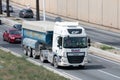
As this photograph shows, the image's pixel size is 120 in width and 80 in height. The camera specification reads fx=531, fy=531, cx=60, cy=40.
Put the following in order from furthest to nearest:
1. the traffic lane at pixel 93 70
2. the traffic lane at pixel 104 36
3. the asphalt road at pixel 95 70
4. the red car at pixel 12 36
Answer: the traffic lane at pixel 104 36 → the red car at pixel 12 36 → the asphalt road at pixel 95 70 → the traffic lane at pixel 93 70

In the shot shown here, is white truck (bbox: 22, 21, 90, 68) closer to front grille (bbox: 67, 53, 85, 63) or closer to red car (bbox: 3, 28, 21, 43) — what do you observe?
front grille (bbox: 67, 53, 85, 63)

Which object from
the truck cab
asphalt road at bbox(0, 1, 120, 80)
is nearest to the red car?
asphalt road at bbox(0, 1, 120, 80)

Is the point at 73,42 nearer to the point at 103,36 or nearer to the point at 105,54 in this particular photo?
the point at 105,54

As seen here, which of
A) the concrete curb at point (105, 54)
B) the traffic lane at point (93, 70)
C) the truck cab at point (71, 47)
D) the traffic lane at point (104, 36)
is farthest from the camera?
the traffic lane at point (104, 36)

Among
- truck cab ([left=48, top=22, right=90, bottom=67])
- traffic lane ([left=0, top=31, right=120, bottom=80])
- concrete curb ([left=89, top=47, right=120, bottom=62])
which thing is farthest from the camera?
concrete curb ([left=89, top=47, right=120, bottom=62])

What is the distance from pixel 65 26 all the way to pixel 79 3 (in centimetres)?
4597

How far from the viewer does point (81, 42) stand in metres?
34.3

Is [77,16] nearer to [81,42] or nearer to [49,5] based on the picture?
[49,5]

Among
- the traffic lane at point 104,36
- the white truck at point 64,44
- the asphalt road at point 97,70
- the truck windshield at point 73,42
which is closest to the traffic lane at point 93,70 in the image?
the asphalt road at point 97,70

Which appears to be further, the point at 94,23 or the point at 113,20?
the point at 94,23

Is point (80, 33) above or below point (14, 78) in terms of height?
above

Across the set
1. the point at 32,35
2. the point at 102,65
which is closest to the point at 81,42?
the point at 102,65

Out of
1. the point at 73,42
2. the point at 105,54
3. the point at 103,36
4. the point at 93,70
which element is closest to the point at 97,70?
the point at 93,70

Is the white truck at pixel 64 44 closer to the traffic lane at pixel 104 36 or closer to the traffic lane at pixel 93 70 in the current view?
the traffic lane at pixel 93 70
